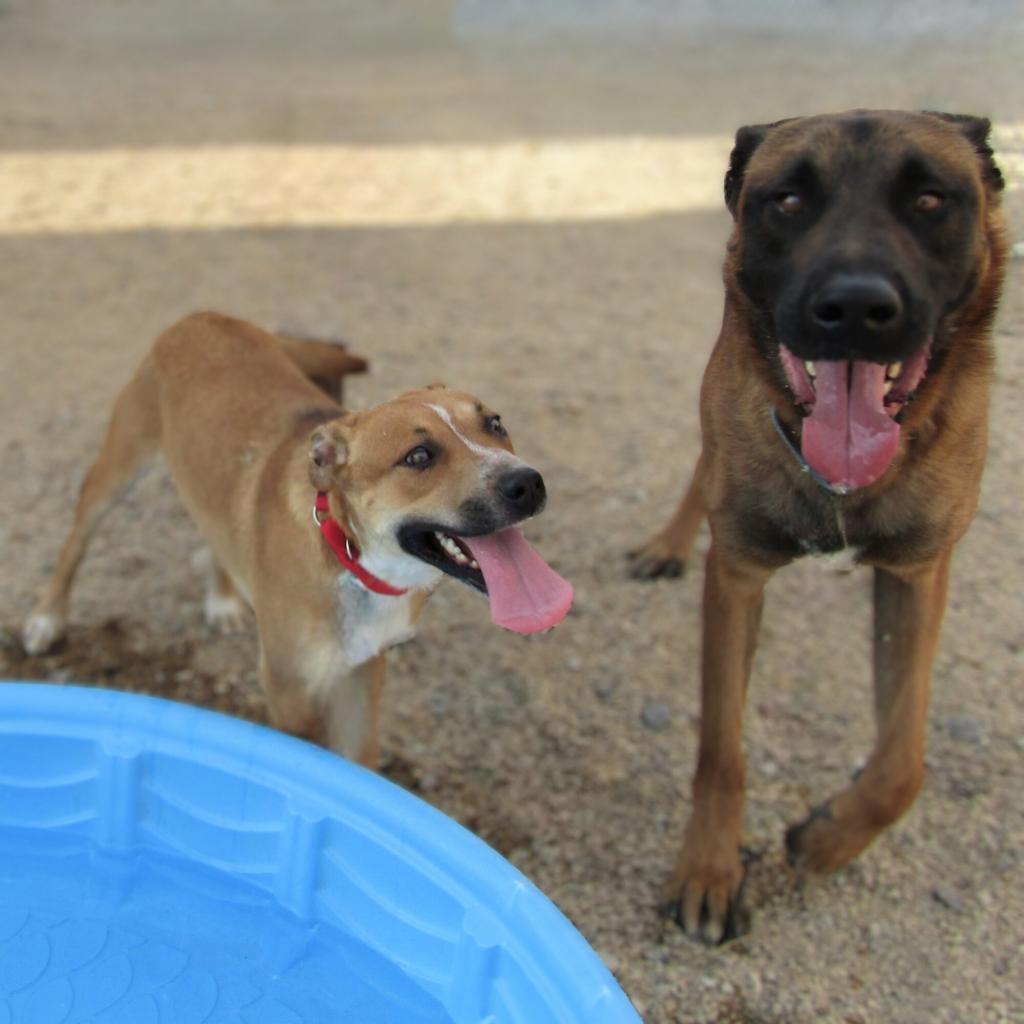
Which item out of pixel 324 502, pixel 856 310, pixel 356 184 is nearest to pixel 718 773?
pixel 324 502

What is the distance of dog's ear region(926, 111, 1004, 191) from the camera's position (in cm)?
259

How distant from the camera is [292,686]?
119 inches

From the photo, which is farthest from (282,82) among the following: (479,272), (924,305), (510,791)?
(924,305)

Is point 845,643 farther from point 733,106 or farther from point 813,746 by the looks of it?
point 733,106

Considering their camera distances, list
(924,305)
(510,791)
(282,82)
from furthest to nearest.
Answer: (282,82) < (510,791) < (924,305)

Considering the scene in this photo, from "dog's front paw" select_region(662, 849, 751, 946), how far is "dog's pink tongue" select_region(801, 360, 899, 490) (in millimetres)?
1043

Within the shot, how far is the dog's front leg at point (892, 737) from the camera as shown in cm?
297

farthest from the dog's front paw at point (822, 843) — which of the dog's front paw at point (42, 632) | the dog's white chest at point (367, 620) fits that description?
the dog's front paw at point (42, 632)

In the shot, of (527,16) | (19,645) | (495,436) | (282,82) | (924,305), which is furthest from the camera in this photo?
(527,16)

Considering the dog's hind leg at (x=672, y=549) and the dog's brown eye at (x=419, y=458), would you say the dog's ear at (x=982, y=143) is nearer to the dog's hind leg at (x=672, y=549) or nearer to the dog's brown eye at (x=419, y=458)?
the dog's brown eye at (x=419, y=458)

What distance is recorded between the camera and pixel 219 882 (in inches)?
113

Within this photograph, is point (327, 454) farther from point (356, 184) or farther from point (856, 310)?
point (356, 184)

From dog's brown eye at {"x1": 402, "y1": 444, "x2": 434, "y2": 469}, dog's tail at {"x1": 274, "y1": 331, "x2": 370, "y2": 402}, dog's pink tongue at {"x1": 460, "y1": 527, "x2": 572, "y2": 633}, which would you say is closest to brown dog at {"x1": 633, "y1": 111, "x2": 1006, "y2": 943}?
dog's pink tongue at {"x1": 460, "y1": 527, "x2": 572, "y2": 633}

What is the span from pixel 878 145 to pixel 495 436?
3.33 feet
